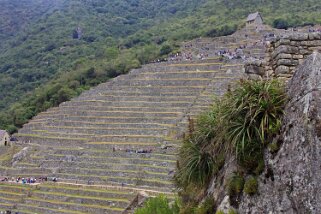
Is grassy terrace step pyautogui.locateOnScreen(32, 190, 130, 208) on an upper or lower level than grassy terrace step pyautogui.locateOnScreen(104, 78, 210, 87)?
lower

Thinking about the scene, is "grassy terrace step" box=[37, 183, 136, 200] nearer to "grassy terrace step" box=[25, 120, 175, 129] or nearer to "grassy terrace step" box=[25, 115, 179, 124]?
"grassy terrace step" box=[25, 120, 175, 129]

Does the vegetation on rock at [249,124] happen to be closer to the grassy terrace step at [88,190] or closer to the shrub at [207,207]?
the shrub at [207,207]

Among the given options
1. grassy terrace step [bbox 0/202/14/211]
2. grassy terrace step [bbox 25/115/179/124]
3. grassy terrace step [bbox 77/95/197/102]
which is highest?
grassy terrace step [bbox 77/95/197/102]

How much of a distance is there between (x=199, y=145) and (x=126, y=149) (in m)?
23.9

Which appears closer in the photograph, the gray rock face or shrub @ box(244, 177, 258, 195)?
the gray rock face

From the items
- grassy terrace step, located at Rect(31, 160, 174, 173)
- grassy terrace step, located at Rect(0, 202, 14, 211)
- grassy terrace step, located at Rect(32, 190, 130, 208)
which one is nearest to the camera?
grassy terrace step, located at Rect(32, 190, 130, 208)

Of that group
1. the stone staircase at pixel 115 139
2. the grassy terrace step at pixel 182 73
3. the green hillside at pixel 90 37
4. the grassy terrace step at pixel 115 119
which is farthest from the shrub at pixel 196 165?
the green hillside at pixel 90 37

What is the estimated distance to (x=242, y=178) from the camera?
721 cm

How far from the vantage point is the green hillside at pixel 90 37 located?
185 feet

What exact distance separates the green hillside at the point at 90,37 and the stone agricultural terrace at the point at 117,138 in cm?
846

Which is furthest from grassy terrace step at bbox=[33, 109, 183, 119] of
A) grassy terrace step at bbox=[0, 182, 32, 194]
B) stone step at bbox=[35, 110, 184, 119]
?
grassy terrace step at bbox=[0, 182, 32, 194]

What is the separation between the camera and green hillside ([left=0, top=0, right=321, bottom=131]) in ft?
185

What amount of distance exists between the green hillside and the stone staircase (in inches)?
336

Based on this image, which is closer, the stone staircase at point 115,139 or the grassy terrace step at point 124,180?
the grassy terrace step at point 124,180
